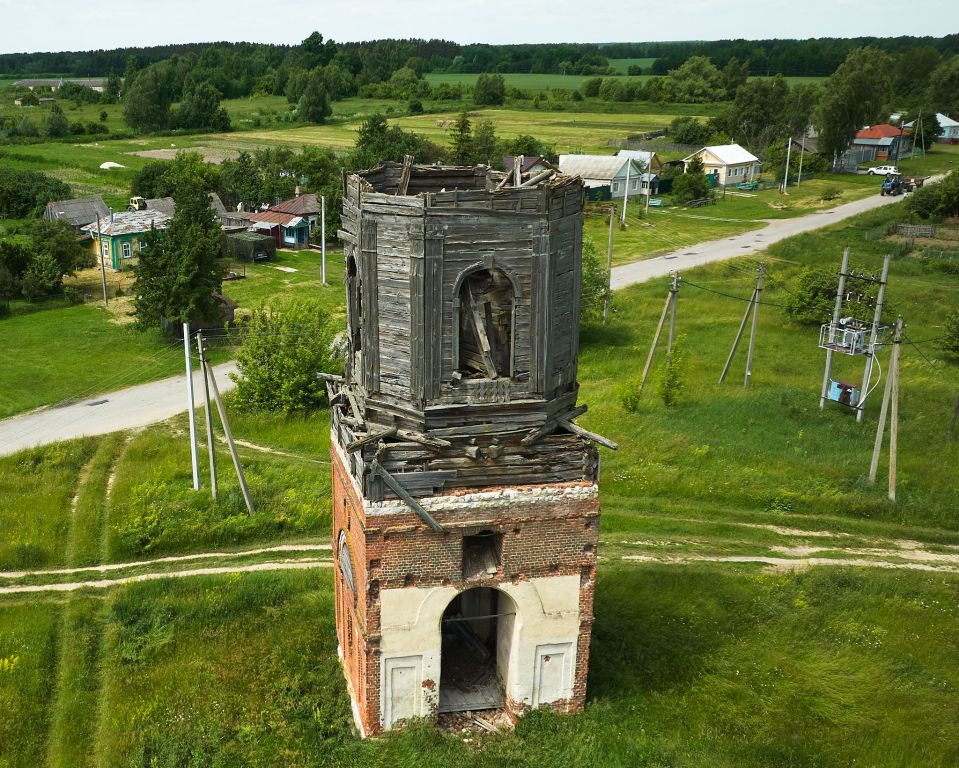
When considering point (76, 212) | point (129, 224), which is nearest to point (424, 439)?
point (129, 224)

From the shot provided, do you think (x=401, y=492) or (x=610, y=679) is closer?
(x=401, y=492)

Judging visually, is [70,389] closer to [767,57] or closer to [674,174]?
[674,174]

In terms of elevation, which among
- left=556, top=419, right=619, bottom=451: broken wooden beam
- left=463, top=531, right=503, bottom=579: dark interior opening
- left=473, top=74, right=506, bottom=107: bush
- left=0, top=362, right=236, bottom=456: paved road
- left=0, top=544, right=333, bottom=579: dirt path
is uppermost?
left=473, top=74, right=506, bottom=107: bush

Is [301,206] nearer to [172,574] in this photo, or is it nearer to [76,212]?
[76,212]

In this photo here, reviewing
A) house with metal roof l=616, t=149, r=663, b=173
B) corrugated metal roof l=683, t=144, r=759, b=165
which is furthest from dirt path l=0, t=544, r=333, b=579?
corrugated metal roof l=683, t=144, r=759, b=165

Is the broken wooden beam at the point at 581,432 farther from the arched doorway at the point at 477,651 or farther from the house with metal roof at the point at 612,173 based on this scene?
the house with metal roof at the point at 612,173

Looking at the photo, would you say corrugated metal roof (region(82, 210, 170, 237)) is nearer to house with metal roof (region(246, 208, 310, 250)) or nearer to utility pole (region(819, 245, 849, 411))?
house with metal roof (region(246, 208, 310, 250))

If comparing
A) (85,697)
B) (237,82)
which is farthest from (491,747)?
(237,82)
